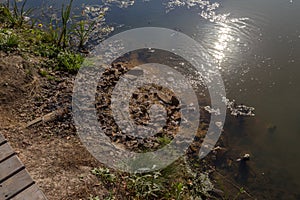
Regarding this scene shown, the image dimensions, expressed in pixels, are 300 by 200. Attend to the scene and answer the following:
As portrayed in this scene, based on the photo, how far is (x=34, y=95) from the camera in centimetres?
357

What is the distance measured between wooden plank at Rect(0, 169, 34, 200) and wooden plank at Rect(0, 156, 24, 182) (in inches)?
1.7

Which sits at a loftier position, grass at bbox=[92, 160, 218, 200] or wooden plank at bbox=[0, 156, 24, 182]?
wooden plank at bbox=[0, 156, 24, 182]

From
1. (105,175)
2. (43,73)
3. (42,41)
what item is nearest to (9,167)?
(105,175)

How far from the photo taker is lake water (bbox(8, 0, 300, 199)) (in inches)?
145

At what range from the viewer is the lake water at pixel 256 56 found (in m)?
3.68

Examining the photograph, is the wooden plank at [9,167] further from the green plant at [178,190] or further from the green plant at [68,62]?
the green plant at [68,62]

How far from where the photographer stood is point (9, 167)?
91.4 inches

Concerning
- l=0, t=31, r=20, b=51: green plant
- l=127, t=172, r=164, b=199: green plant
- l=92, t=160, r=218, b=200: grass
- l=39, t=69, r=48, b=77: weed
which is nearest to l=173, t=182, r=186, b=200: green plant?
l=92, t=160, r=218, b=200: grass

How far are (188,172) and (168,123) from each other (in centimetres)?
71

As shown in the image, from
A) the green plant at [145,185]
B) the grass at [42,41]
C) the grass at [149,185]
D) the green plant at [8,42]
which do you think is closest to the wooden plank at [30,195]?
the grass at [149,185]

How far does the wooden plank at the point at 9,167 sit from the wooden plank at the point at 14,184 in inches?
1.7

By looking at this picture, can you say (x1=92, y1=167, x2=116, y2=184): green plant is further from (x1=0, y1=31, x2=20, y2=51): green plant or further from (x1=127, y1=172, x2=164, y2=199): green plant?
(x1=0, y1=31, x2=20, y2=51): green plant

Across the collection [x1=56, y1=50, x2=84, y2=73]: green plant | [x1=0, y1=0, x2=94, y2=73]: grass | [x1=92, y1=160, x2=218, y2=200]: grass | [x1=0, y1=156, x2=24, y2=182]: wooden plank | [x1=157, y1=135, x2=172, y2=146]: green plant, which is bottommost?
[x1=92, y1=160, x2=218, y2=200]: grass

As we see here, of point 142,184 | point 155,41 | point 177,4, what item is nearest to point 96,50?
point 155,41
